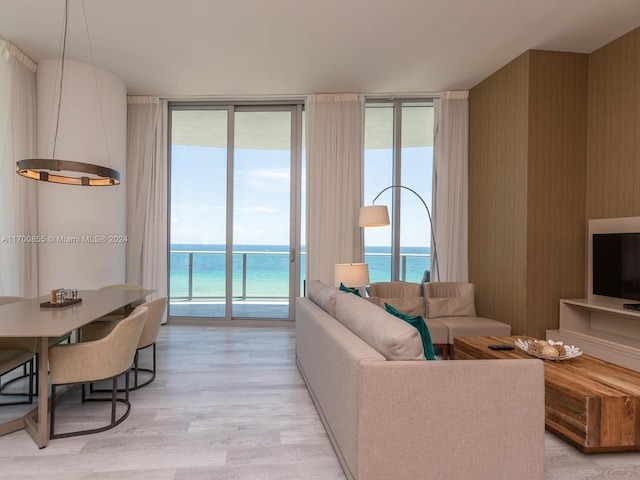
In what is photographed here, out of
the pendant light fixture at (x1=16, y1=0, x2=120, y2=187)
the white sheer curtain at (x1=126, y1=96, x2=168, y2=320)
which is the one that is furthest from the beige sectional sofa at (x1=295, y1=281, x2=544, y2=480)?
the white sheer curtain at (x1=126, y1=96, x2=168, y2=320)

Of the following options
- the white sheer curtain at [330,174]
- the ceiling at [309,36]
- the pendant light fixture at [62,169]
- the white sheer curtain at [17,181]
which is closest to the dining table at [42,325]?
the pendant light fixture at [62,169]

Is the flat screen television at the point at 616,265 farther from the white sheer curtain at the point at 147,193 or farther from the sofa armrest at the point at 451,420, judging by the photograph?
the white sheer curtain at the point at 147,193

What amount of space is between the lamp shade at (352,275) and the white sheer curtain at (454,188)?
5.33 ft

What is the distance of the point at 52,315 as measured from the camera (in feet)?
8.60

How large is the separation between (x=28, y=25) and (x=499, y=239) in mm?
5464

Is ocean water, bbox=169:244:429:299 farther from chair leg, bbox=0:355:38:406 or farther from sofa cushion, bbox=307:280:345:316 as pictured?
chair leg, bbox=0:355:38:406

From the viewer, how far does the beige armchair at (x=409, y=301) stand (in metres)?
3.97

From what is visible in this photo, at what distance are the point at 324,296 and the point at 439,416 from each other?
1.46 m

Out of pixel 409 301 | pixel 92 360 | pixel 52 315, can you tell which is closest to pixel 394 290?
pixel 409 301

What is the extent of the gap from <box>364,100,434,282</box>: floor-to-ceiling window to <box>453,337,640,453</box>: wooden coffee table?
10.4 feet

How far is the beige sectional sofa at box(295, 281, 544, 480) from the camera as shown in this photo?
5.40 ft

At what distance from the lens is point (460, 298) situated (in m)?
4.47

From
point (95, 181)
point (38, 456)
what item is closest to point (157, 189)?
point (95, 181)

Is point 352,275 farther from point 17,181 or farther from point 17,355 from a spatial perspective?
point 17,181
